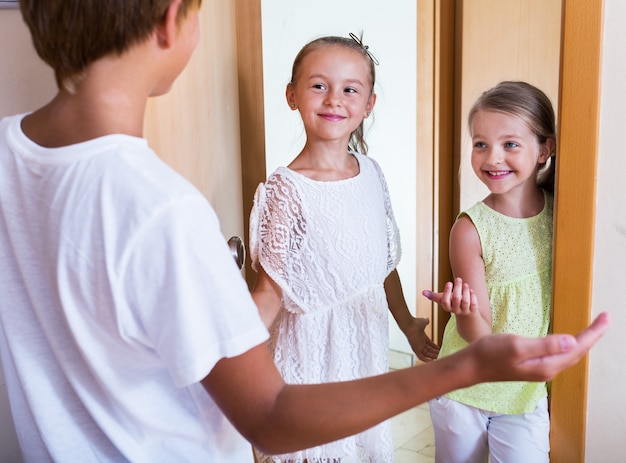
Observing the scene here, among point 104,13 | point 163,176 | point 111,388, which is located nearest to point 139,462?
point 111,388

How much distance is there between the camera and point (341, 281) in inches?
44.9

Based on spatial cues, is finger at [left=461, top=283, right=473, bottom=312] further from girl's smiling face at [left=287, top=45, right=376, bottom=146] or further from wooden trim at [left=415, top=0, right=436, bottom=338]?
girl's smiling face at [left=287, top=45, right=376, bottom=146]

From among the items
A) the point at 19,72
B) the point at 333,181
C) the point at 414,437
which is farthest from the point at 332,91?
the point at 414,437

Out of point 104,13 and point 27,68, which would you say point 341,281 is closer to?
point 27,68

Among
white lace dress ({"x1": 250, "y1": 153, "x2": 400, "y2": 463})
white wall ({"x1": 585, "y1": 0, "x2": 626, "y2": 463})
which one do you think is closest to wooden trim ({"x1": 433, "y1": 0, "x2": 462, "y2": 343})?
white lace dress ({"x1": 250, "y1": 153, "x2": 400, "y2": 463})

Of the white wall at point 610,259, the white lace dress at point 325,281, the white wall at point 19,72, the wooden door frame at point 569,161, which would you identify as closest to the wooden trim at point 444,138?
the wooden door frame at point 569,161

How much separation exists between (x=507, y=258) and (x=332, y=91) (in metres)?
0.41

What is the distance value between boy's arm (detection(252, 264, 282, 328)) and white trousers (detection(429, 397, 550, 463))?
0.32 metres

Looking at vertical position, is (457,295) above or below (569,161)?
below

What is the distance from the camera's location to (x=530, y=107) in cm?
100

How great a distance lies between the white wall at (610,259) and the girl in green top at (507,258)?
7cm

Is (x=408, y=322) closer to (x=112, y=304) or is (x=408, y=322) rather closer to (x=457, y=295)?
(x=457, y=295)

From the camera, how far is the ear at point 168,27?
490 mm

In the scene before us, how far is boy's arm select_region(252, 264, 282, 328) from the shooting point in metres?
1.11
